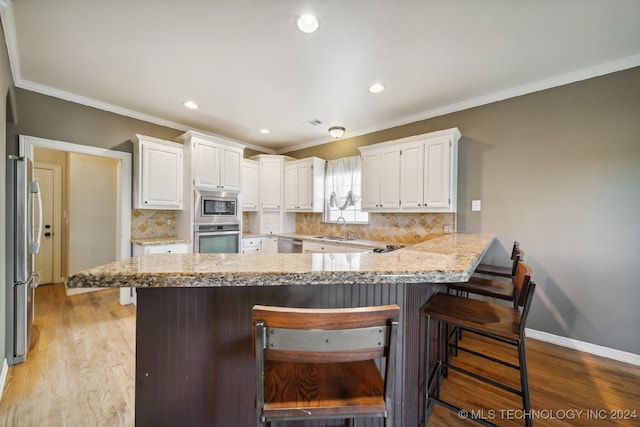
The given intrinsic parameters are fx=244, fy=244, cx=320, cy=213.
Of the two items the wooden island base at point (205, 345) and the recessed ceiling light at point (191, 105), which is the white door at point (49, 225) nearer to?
the recessed ceiling light at point (191, 105)

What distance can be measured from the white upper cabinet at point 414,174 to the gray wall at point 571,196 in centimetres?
37

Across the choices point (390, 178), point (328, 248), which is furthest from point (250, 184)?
point (390, 178)

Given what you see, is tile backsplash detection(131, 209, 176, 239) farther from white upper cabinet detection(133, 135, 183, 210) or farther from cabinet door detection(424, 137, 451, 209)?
cabinet door detection(424, 137, 451, 209)

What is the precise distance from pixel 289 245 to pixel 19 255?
10.0ft

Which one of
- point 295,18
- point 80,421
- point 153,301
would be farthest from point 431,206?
point 80,421

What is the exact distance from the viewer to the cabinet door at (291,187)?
4496 millimetres

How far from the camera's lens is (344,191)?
425 cm

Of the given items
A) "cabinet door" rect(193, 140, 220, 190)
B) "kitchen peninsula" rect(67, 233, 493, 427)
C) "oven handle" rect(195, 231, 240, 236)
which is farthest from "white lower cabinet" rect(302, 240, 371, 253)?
"kitchen peninsula" rect(67, 233, 493, 427)

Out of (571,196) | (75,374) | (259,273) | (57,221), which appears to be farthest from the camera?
(57,221)

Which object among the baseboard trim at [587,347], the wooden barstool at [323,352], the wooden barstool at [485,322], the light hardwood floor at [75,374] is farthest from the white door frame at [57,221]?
the baseboard trim at [587,347]

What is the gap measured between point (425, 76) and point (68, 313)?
16.7 ft

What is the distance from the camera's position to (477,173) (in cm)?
294

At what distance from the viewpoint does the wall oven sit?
140 inches

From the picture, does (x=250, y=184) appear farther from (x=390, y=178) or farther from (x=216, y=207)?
(x=390, y=178)
